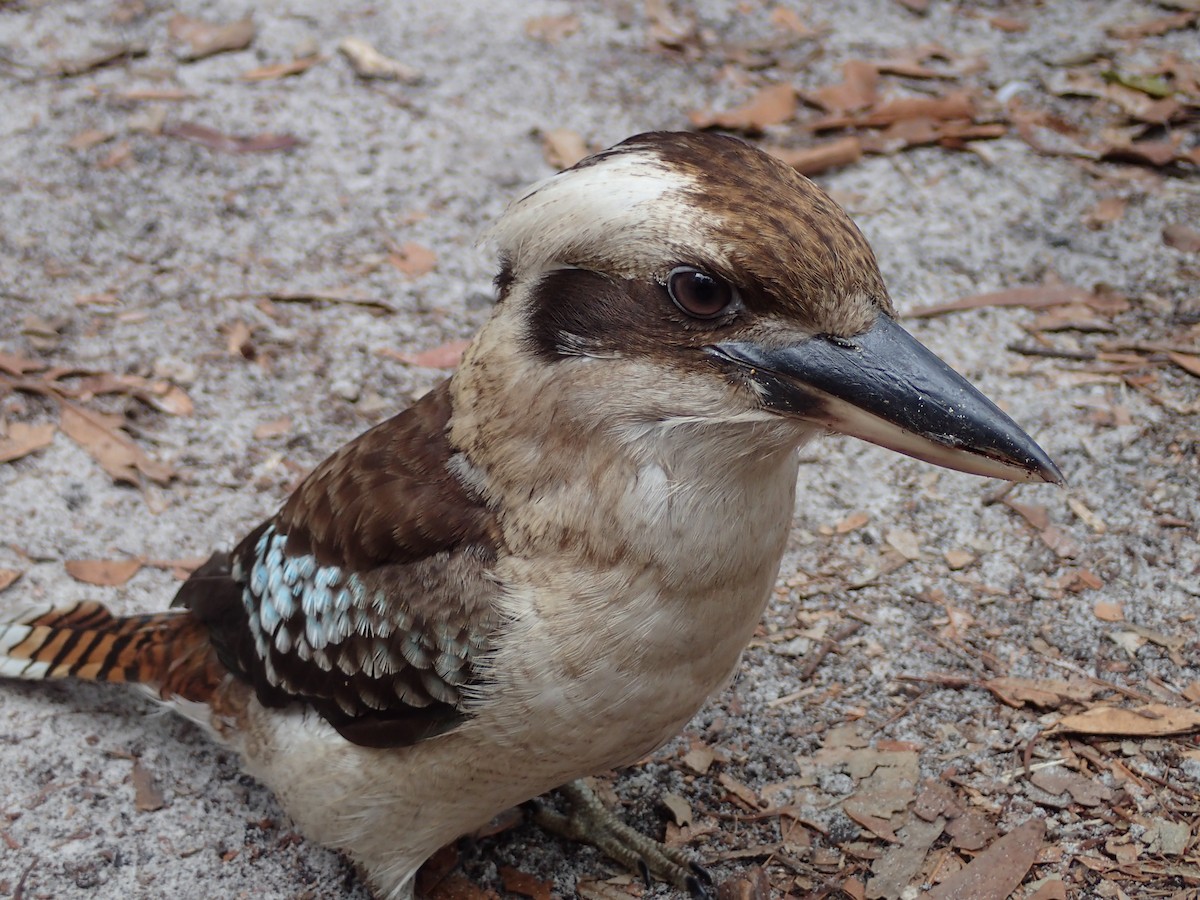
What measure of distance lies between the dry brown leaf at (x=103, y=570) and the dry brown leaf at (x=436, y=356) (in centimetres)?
147

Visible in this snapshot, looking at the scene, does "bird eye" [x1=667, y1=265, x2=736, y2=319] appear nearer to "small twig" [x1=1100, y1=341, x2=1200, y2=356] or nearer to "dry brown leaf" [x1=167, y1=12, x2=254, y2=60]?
"small twig" [x1=1100, y1=341, x2=1200, y2=356]

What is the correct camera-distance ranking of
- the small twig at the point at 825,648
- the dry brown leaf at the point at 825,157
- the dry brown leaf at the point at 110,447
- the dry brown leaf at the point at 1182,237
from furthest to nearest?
the dry brown leaf at the point at 825,157, the dry brown leaf at the point at 1182,237, the dry brown leaf at the point at 110,447, the small twig at the point at 825,648

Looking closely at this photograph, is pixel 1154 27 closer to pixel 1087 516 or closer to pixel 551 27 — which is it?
pixel 551 27

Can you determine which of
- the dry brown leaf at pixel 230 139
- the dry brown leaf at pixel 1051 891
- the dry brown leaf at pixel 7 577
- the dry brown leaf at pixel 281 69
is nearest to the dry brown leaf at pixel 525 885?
the dry brown leaf at pixel 1051 891

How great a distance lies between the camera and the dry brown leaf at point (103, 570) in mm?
4508

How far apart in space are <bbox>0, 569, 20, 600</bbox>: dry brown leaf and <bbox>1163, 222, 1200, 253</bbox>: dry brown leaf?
495cm

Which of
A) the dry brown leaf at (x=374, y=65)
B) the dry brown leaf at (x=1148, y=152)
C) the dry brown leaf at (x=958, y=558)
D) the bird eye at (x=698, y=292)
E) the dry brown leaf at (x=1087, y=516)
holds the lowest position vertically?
the dry brown leaf at (x=958, y=558)

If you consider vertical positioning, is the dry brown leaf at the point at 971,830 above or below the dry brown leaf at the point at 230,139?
below

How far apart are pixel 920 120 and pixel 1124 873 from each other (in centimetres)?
433

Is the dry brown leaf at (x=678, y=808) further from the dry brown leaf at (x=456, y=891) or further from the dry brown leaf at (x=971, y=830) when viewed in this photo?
the dry brown leaf at (x=971, y=830)

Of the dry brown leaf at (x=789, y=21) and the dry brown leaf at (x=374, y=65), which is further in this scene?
the dry brown leaf at (x=789, y=21)

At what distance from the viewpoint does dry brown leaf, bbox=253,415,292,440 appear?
5.12 m

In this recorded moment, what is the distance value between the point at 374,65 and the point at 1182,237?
4330 mm

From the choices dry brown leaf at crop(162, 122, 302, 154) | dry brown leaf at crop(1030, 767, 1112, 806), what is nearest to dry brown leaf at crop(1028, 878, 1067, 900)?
dry brown leaf at crop(1030, 767, 1112, 806)
